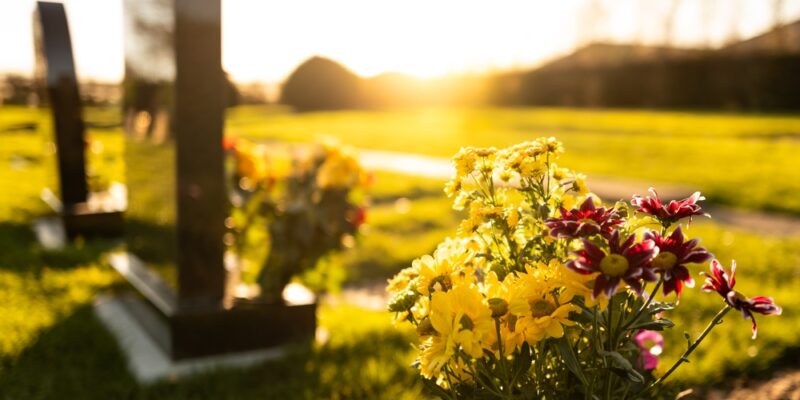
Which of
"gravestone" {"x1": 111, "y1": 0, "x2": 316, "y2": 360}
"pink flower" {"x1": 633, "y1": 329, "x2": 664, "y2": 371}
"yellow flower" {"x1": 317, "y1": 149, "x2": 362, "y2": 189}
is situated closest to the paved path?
"yellow flower" {"x1": 317, "y1": 149, "x2": 362, "y2": 189}

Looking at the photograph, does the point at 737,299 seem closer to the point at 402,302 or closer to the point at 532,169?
the point at 532,169

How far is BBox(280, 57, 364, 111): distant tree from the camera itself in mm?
44656

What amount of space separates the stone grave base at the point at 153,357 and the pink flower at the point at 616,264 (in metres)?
2.30

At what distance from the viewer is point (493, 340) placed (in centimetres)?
130

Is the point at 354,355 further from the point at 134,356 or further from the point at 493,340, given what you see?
the point at 493,340

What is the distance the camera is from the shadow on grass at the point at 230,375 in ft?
9.21

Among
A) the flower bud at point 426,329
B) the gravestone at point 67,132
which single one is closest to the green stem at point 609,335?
the flower bud at point 426,329

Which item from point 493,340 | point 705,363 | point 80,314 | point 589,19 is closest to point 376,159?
point 80,314

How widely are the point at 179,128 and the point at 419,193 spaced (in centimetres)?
572

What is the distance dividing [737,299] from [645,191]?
7300mm

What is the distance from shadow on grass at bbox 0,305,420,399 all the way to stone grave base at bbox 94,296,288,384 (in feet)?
0.21

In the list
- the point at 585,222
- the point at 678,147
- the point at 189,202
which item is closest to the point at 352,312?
the point at 189,202

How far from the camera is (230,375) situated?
2.98 metres

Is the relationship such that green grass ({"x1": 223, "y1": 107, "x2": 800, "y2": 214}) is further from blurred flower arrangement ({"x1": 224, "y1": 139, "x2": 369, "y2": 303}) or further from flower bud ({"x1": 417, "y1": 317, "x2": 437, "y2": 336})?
flower bud ({"x1": 417, "y1": 317, "x2": 437, "y2": 336})
